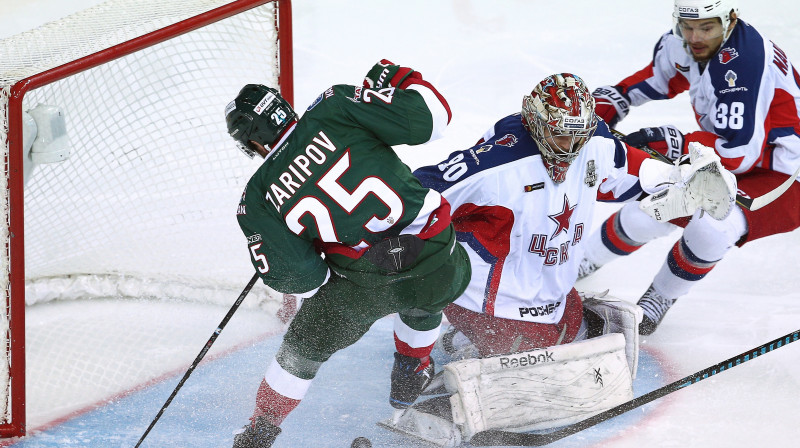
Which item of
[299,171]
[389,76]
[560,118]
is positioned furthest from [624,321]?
[299,171]

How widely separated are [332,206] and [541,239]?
0.78 meters

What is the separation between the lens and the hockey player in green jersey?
2.24 m

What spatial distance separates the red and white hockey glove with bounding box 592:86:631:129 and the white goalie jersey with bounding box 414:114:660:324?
68 cm

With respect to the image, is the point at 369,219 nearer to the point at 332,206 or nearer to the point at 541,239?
the point at 332,206

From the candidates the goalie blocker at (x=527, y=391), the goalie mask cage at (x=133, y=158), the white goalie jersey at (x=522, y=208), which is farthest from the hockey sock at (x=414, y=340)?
the goalie mask cage at (x=133, y=158)

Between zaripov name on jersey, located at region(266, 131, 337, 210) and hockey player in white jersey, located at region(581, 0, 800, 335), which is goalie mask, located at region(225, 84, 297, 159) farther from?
hockey player in white jersey, located at region(581, 0, 800, 335)

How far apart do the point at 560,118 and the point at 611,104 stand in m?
1.09

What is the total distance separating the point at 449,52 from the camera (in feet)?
17.0

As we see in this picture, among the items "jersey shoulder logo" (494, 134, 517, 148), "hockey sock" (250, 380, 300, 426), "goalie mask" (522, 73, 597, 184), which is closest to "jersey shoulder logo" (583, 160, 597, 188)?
"goalie mask" (522, 73, 597, 184)

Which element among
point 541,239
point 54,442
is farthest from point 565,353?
point 54,442

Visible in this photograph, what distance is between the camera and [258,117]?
7.30ft

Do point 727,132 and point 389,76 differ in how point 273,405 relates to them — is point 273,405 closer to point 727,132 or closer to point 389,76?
point 389,76

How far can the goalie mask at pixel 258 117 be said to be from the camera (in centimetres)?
223

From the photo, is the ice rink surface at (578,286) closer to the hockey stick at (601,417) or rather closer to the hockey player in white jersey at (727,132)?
the hockey stick at (601,417)
